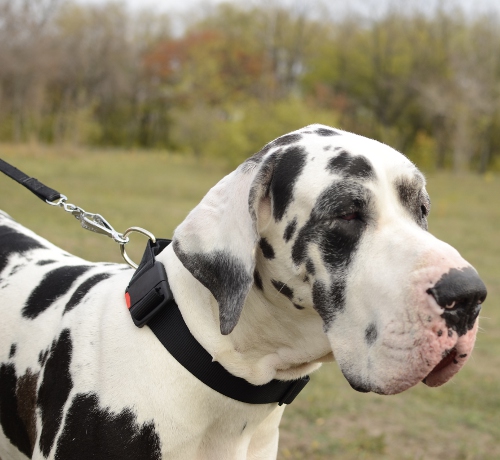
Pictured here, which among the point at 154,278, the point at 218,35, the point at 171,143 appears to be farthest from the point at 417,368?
the point at 218,35

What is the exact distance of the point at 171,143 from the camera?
156 feet

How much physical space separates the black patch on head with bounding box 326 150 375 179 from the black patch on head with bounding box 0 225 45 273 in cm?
164

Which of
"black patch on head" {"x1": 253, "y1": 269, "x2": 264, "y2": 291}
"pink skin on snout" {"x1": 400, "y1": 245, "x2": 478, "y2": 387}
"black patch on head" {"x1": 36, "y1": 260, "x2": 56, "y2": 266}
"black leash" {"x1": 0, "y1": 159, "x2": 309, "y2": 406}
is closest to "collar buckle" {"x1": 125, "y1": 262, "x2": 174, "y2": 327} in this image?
"black leash" {"x1": 0, "y1": 159, "x2": 309, "y2": 406}

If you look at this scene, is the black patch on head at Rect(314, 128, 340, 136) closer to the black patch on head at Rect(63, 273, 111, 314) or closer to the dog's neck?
the dog's neck

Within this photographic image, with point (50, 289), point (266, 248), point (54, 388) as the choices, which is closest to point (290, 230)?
point (266, 248)

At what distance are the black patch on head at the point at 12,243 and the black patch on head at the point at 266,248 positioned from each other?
1361mm

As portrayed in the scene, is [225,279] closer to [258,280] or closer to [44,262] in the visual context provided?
[258,280]

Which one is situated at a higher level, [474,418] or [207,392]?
[207,392]

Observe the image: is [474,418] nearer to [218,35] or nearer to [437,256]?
[437,256]

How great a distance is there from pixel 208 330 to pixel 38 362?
2.39 ft

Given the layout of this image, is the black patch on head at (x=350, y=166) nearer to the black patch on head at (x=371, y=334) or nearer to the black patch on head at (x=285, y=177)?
the black patch on head at (x=285, y=177)

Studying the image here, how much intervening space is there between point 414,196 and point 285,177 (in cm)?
44

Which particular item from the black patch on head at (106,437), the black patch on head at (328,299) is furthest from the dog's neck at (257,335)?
the black patch on head at (106,437)

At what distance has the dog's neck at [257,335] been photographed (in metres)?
2.18
